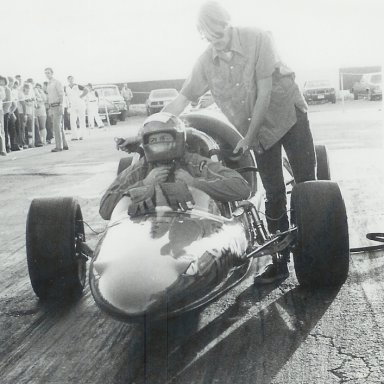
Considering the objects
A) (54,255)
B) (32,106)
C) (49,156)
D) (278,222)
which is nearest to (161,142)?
(54,255)

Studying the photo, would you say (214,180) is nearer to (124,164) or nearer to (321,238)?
Answer: (321,238)

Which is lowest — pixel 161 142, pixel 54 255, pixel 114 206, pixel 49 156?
pixel 49 156

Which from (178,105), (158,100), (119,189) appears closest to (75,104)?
(158,100)

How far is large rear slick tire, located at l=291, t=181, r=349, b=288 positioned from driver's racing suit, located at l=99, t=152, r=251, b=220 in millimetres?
435

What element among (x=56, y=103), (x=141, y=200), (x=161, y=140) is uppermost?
(x=161, y=140)

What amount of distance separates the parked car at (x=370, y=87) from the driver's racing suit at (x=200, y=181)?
32537mm

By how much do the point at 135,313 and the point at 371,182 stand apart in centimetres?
710

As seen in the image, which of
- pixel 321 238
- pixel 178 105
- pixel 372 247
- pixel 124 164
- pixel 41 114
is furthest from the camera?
pixel 41 114

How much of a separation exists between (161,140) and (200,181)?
1.24 feet

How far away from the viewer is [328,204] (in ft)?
16.8

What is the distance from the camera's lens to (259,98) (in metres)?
5.50

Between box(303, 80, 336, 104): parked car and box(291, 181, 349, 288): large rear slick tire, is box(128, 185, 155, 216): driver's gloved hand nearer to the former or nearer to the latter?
box(291, 181, 349, 288): large rear slick tire

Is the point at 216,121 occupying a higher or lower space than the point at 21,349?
higher

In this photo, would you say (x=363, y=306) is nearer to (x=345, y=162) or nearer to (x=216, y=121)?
(x=216, y=121)
